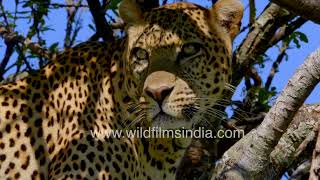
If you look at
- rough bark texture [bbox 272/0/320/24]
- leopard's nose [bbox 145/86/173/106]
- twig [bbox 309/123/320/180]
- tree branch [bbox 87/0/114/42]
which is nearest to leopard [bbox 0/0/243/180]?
leopard's nose [bbox 145/86/173/106]

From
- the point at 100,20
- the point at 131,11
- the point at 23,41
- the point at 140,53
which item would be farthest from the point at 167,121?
Result: the point at 23,41

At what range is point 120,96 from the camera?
711 cm

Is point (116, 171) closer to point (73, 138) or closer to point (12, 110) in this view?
point (73, 138)

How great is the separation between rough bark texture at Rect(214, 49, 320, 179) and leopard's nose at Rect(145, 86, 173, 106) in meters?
0.79

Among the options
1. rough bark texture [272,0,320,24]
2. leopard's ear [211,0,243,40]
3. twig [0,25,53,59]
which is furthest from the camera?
twig [0,25,53,59]

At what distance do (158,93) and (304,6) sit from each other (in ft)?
7.36

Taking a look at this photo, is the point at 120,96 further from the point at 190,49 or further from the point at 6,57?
the point at 6,57

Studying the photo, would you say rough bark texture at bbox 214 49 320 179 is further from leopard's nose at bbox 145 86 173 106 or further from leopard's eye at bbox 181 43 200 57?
leopard's eye at bbox 181 43 200 57

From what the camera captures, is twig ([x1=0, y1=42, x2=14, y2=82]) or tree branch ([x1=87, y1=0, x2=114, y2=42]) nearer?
tree branch ([x1=87, y1=0, x2=114, y2=42])

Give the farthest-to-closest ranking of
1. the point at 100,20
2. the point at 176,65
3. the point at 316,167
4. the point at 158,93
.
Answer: the point at 100,20
the point at 176,65
the point at 158,93
the point at 316,167

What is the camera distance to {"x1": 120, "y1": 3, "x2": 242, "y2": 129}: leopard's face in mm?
6695

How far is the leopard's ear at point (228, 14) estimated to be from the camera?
7387mm

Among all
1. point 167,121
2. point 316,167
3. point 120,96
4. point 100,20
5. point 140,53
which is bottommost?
point 316,167

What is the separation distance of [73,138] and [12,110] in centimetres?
62
